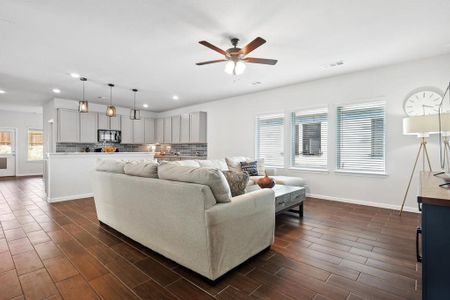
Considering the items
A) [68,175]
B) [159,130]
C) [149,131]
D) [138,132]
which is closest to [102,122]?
[138,132]

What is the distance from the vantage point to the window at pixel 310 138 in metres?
5.10

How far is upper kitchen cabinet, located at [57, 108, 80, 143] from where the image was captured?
21.6ft

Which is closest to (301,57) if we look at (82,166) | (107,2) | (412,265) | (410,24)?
(410,24)

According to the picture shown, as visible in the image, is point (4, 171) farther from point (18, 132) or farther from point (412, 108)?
point (412, 108)

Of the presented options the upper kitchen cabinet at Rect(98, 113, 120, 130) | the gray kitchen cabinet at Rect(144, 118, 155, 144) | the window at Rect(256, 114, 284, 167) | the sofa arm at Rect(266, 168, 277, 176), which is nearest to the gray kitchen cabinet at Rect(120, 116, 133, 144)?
the upper kitchen cabinet at Rect(98, 113, 120, 130)

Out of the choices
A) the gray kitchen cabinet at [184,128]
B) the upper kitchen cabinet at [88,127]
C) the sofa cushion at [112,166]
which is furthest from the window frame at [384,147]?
the upper kitchen cabinet at [88,127]

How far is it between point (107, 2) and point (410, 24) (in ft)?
11.5

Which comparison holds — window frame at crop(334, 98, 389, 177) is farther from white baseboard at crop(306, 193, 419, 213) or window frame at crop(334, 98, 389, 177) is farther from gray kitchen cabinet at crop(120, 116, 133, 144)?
gray kitchen cabinet at crop(120, 116, 133, 144)

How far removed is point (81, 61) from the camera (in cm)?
391

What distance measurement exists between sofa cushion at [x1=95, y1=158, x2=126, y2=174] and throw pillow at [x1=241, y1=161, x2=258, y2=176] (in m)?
2.70

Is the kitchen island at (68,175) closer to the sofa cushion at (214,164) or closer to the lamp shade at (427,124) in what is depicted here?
the sofa cushion at (214,164)

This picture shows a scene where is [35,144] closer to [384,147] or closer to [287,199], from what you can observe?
[287,199]

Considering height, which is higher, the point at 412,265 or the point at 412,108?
the point at 412,108

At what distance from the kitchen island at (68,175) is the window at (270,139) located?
4016 mm
